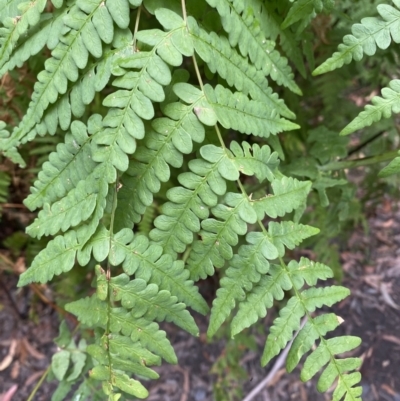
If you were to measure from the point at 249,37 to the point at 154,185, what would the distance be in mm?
475

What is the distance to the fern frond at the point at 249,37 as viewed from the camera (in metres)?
1.09

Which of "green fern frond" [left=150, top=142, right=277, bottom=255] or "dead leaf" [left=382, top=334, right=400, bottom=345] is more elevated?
"dead leaf" [left=382, top=334, right=400, bottom=345]

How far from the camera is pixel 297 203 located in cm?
112

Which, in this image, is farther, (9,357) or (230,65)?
(9,357)

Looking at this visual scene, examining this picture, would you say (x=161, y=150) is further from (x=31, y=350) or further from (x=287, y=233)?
(x=31, y=350)

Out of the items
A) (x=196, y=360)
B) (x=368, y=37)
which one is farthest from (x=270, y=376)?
(x=368, y=37)

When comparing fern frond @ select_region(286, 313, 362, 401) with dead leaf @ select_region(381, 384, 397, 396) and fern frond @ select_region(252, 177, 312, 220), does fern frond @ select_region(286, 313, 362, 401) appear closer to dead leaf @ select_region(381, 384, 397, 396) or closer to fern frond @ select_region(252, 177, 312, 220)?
fern frond @ select_region(252, 177, 312, 220)

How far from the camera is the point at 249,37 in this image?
3.74 feet

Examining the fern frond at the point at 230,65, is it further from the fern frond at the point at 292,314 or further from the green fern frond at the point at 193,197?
the fern frond at the point at 292,314

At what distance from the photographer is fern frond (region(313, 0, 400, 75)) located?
42.0 inches

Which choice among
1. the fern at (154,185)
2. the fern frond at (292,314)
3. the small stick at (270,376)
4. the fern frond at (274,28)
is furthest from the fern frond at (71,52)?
the small stick at (270,376)

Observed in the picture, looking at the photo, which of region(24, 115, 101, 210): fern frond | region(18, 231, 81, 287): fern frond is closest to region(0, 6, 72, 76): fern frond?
region(24, 115, 101, 210): fern frond

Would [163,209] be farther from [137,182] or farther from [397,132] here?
[397,132]

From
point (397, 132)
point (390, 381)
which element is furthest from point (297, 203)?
point (390, 381)
